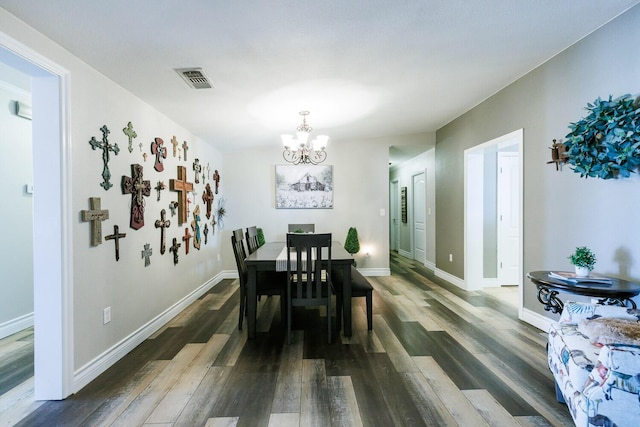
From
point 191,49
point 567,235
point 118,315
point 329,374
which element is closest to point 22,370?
point 118,315

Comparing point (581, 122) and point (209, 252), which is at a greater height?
point (581, 122)

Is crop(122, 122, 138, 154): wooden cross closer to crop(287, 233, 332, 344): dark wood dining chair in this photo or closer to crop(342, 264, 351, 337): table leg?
crop(287, 233, 332, 344): dark wood dining chair

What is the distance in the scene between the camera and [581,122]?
2.21 meters

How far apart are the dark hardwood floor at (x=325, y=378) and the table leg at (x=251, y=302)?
0.13 meters

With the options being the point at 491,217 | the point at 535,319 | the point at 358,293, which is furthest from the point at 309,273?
the point at 491,217

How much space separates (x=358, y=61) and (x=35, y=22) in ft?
6.55

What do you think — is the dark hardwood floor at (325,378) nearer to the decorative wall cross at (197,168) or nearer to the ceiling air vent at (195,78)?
the decorative wall cross at (197,168)

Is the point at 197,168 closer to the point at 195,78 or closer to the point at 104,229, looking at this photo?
the point at 195,78

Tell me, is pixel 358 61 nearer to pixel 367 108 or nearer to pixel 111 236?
pixel 367 108

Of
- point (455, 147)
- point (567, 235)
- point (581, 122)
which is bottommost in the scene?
point (567, 235)

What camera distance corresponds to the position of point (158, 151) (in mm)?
3199

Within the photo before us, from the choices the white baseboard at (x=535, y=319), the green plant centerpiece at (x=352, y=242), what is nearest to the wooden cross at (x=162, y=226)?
the green plant centerpiece at (x=352, y=242)

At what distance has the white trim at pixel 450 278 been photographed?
440 cm

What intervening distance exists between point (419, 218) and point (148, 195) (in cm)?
542
